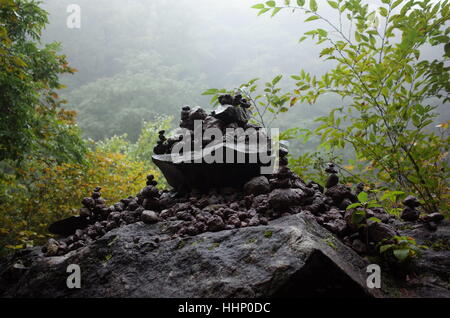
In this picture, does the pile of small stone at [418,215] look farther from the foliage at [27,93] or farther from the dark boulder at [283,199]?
the foliage at [27,93]

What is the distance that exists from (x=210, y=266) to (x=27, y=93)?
4.30m

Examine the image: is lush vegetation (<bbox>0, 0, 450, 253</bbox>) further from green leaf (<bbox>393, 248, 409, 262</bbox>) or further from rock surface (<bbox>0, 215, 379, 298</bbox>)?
rock surface (<bbox>0, 215, 379, 298</bbox>)

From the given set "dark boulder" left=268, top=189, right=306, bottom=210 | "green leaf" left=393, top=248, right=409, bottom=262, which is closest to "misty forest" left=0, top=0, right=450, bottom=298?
"green leaf" left=393, top=248, right=409, bottom=262

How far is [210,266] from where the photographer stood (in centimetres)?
157

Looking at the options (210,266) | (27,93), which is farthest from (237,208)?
(27,93)

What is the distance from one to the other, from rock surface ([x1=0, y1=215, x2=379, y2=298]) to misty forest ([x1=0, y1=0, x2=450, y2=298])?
21cm

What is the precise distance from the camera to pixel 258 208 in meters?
2.12

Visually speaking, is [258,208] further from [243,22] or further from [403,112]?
[243,22]

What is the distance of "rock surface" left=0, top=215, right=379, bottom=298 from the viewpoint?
4.46 ft
